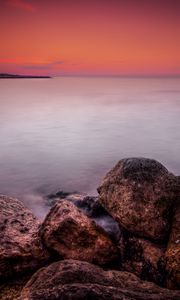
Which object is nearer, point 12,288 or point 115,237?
point 12,288

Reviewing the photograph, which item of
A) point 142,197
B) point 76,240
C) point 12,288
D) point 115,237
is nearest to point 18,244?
point 12,288

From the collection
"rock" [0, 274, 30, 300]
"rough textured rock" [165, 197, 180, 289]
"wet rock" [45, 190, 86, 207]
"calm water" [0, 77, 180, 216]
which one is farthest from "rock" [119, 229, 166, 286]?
"wet rock" [45, 190, 86, 207]

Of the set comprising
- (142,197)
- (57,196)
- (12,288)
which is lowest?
(57,196)

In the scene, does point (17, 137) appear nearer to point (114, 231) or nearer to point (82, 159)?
point (82, 159)

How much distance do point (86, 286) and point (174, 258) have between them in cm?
160

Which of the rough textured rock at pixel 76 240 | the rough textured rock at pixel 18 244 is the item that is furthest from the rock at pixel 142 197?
the rough textured rock at pixel 18 244

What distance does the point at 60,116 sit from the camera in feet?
116

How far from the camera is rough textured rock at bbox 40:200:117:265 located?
5.20 m

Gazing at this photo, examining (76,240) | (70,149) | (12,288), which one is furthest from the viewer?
(70,149)

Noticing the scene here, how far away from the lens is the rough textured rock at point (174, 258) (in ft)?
13.7

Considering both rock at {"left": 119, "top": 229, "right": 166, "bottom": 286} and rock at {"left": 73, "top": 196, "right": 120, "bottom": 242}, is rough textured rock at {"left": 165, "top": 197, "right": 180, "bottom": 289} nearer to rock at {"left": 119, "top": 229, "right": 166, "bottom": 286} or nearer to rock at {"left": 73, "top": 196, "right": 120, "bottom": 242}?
rock at {"left": 119, "top": 229, "right": 166, "bottom": 286}

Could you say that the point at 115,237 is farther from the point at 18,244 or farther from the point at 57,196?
the point at 57,196

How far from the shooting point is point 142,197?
5.32m

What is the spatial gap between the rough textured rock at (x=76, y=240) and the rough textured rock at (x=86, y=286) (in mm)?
1022
